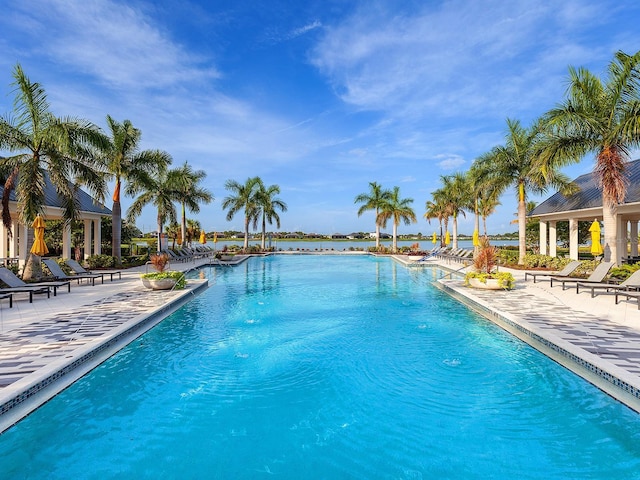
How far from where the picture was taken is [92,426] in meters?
4.05

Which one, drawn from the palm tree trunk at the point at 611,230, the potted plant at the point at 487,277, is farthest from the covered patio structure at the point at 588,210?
the potted plant at the point at 487,277

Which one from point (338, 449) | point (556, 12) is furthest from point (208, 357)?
point (556, 12)

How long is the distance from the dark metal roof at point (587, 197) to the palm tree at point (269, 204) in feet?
73.3

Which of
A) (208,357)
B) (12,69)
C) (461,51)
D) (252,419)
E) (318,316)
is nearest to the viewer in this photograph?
(252,419)

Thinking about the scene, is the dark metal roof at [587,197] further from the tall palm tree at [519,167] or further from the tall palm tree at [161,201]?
the tall palm tree at [161,201]

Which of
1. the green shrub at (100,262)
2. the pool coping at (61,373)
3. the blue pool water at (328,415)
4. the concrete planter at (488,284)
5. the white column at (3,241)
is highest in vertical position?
the white column at (3,241)

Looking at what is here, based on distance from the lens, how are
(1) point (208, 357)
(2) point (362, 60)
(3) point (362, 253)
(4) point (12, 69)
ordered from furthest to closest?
(3) point (362, 253)
(2) point (362, 60)
(4) point (12, 69)
(1) point (208, 357)

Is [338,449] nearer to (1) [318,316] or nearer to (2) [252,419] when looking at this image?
(2) [252,419]

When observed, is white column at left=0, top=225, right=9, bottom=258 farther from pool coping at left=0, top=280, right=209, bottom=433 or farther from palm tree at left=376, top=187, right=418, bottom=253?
palm tree at left=376, top=187, right=418, bottom=253

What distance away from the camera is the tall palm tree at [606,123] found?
38.5 feet

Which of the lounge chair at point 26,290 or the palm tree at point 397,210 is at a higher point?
the palm tree at point 397,210

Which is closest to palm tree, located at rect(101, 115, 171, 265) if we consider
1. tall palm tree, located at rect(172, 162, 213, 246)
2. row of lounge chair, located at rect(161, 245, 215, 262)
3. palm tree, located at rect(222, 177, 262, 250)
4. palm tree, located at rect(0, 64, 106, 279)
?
row of lounge chair, located at rect(161, 245, 215, 262)

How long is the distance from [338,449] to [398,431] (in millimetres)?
740

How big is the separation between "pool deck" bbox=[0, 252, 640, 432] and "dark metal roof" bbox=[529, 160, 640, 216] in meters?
7.65
